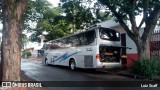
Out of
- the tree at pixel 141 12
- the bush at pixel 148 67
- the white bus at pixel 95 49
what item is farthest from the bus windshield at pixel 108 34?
the bush at pixel 148 67

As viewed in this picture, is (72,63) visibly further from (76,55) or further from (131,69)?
(131,69)

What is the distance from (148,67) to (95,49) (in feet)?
12.6

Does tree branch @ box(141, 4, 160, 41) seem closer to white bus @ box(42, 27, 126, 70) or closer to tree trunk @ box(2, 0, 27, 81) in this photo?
white bus @ box(42, 27, 126, 70)

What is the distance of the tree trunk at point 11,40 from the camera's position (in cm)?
802

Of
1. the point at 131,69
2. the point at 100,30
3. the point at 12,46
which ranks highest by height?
the point at 100,30

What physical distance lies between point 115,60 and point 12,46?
34.3 ft

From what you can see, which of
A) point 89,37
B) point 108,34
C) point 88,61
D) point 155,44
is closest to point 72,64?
point 88,61

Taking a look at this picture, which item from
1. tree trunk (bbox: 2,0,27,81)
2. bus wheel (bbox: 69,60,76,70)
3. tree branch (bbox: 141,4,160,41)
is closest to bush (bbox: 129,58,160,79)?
tree branch (bbox: 141,4,160,41)

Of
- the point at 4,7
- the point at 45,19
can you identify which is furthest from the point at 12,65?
the point at 45,19

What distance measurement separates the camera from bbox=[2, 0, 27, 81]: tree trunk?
802cm

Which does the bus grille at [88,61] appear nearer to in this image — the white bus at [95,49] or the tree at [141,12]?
the white bus at [95,49]

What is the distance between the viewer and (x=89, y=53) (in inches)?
673

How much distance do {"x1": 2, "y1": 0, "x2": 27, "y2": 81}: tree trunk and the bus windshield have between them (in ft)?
29.9

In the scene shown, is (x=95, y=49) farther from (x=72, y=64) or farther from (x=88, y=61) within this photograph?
(x=72, y=64)
